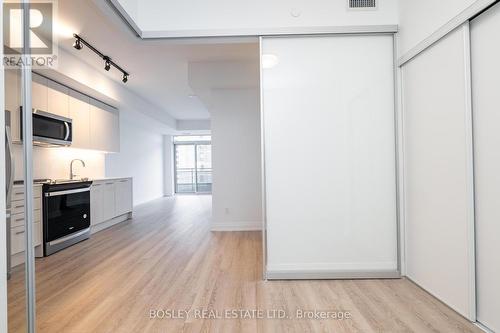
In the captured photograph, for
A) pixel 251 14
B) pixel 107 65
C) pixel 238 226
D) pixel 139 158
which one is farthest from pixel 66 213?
pixel 139 158

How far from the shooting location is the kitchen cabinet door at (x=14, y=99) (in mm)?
1516

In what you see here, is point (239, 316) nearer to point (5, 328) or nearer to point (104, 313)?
point (104, 313)

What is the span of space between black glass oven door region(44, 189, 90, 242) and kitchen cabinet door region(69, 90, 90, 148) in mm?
953

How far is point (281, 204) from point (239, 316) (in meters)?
1.10

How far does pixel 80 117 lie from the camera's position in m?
4.92

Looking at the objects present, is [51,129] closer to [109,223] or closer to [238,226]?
[109,223]

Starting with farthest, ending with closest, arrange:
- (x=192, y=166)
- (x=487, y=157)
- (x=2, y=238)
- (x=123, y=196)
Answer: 1. (x=192, y=166)
2. (x=123, y=196)
3. (x=487, y=157)
4. (x=2, y=238)

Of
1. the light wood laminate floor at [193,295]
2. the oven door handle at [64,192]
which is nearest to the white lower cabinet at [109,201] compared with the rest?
the oven door handle at [64,192]

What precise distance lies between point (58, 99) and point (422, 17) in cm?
467

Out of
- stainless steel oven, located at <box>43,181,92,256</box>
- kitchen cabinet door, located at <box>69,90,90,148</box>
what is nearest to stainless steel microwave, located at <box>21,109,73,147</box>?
kitchen cabinet door, located at <box>69,90,90,148</box>

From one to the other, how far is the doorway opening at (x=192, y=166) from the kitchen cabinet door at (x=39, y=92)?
8313 millimetres

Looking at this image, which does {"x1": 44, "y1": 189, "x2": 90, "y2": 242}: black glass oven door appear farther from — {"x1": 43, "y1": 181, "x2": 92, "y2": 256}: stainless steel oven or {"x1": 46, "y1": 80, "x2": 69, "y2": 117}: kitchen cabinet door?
{"x1": 46, "y1": 80, "x2": 69, "y2": 117}: kitchen cabinet door

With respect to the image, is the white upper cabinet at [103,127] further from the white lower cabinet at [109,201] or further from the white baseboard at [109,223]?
the white baseboard at [109,223]

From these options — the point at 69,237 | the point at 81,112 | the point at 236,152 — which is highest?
the point at 81,112
